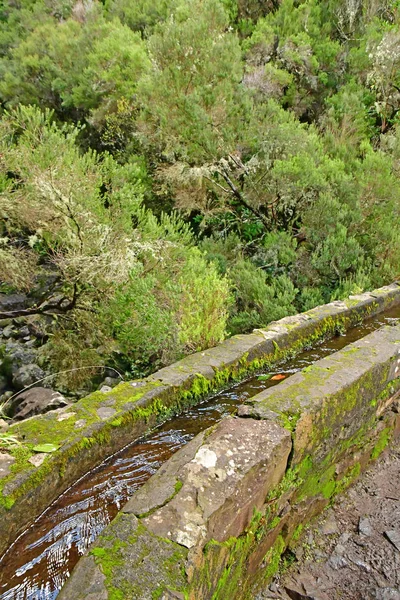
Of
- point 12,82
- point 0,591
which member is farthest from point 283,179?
point 12,82

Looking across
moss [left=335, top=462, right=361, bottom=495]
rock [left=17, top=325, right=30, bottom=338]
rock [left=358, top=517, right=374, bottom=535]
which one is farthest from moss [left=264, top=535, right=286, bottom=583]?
rock [left=17, top=325, right=30, bottom=338]

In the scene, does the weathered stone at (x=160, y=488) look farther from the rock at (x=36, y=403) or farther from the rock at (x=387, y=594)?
the rock at (x=36, y=403)

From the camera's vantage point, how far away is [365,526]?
2.79 m

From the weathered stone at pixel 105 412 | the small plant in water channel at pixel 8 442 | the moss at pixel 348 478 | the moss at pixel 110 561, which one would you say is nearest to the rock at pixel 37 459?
the small plant in water channel at pixel 8 442

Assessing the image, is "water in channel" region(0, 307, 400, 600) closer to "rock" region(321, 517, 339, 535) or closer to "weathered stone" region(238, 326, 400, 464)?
"weathered stone" region(238, 326, 400, 464)

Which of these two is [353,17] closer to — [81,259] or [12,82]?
[12,82]

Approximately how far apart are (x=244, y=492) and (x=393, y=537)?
145 cm

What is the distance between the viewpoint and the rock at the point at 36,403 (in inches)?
157

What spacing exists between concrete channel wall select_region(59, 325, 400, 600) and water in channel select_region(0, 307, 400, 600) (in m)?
0.62

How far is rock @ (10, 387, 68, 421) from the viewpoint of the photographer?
13.1ft

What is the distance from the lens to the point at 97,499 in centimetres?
263

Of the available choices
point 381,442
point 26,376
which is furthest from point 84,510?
point 26,376

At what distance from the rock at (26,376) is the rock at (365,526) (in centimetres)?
496

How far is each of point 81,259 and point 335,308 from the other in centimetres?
399
